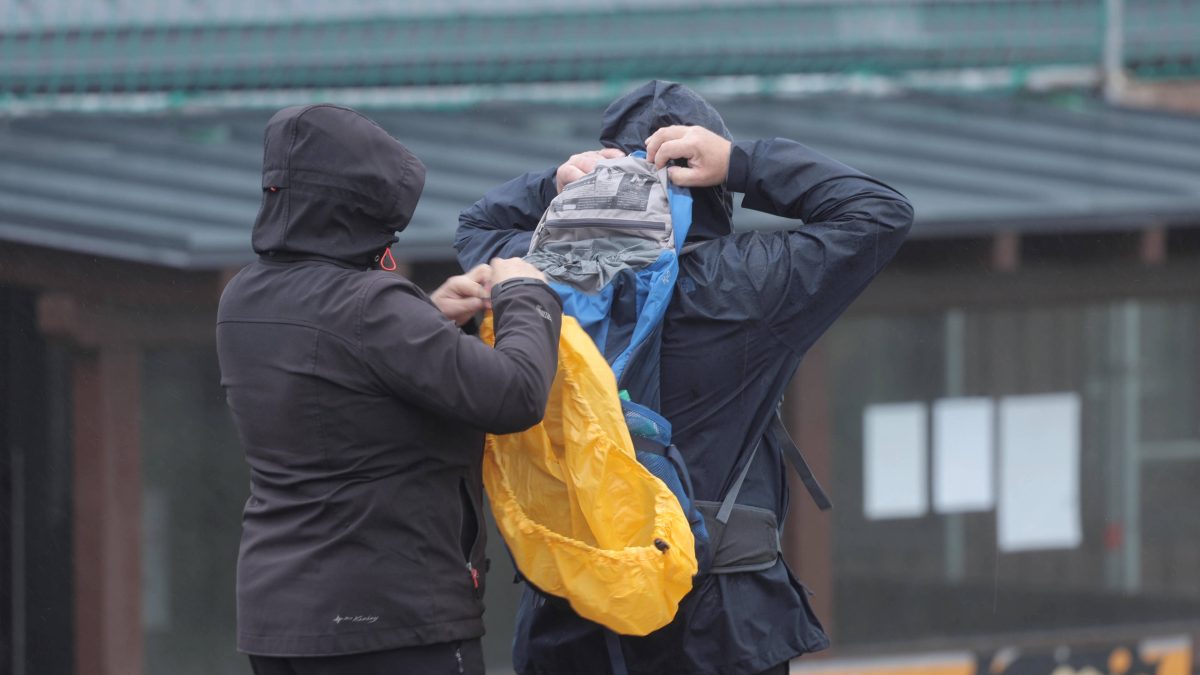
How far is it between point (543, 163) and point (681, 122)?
3403mm

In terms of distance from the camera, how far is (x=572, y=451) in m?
2.51

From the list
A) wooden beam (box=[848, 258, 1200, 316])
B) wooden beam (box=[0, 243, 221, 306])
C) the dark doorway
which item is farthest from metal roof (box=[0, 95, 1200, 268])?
the dark doorway

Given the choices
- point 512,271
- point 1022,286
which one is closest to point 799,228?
point 512,271

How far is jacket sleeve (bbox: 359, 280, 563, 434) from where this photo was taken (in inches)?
90.0

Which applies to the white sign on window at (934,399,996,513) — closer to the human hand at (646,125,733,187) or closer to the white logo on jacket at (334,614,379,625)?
the human hand at (646,125,733,187)

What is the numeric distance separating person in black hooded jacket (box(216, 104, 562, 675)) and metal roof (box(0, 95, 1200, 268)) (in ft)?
8.50

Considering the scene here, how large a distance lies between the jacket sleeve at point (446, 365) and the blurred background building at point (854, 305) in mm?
2900

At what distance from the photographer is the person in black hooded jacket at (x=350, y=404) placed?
2.32m

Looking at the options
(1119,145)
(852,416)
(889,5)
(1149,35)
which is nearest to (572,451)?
(852,416)

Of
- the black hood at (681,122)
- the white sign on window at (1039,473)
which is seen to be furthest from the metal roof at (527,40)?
the black hood at (681,122)

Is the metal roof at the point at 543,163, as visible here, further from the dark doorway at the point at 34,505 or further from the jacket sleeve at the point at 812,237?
the jacket sleeve at the point at 812,237

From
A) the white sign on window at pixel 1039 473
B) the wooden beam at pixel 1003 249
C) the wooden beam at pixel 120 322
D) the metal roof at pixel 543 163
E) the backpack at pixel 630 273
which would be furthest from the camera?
the white sign on window at pixel 1039 473

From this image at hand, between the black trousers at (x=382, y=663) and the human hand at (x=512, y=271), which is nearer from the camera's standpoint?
the black trousers at (x=382, y=663)

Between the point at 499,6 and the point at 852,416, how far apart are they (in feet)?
8.80
